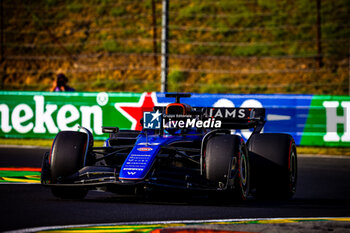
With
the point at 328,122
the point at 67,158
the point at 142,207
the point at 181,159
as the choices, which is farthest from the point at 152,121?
the point at 328,122

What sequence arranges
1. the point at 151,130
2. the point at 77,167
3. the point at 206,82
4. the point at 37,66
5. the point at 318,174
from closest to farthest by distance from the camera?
the point at 77,167 < the point at 151,130 < the point at 318,174 < the point at 206,82 < the point at 37,66

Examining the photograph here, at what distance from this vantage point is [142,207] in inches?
286

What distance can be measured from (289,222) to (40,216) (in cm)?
231

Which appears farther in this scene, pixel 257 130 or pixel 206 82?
pixel 206 82

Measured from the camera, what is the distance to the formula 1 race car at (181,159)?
7285 millimetres

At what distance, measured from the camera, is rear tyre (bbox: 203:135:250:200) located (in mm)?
7234

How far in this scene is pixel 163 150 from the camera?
8062mm

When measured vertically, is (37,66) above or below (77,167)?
above

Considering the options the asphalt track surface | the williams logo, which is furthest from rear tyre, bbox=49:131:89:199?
the williams logo

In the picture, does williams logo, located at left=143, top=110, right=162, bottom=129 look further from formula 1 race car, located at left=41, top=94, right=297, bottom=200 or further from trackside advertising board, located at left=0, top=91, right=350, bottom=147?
trackside advertising board, located at left=0, top=91, right=350, bottom=147

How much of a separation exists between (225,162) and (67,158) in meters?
1.79

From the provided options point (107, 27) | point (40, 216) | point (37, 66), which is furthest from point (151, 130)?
point (107, 27)

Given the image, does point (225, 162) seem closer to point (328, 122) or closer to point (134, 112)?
point (328, 122)

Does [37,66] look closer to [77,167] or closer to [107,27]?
[107,27]
